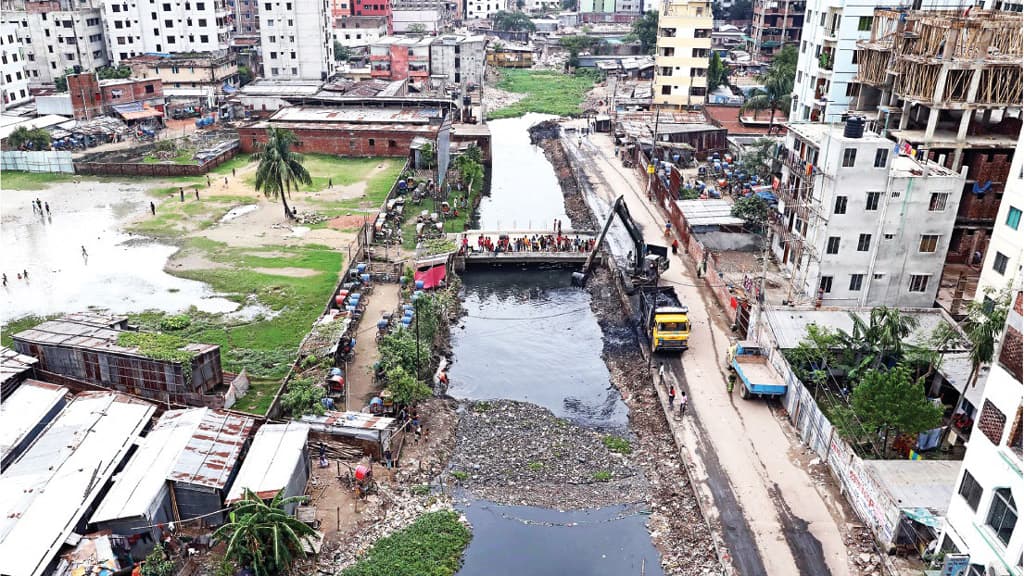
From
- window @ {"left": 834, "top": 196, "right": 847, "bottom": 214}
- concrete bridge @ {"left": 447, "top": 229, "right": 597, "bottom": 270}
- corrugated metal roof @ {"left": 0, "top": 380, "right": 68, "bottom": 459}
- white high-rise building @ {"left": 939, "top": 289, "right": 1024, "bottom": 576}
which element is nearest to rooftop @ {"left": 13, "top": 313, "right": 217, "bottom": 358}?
corrugated metal roof @ {"left": 0, "top": 380, "right": 68, "bottom": 459}

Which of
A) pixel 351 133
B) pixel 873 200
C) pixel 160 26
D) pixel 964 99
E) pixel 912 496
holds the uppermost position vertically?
pixel 160 26

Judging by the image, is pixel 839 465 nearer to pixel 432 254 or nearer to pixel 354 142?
pixel 432 254

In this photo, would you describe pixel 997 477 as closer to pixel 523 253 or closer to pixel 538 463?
pixel 538 463

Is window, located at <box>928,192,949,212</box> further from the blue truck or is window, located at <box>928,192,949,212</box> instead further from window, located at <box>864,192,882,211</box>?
the blue truck

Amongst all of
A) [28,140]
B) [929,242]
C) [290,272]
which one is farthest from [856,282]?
[28,140]

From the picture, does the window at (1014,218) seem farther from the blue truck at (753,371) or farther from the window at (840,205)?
the blue truck at (753,371)
